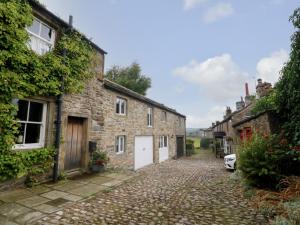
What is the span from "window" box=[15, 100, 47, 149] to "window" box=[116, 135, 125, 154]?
18.0 feet

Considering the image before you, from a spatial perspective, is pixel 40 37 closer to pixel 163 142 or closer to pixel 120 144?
pixel 120 144

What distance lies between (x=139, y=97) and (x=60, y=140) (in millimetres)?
7865

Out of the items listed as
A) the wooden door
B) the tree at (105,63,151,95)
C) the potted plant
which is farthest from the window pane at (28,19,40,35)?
the tree at (105,63,151,95)

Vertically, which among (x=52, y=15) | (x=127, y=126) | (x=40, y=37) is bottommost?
(x=127, y=126)

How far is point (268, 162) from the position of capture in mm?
5973

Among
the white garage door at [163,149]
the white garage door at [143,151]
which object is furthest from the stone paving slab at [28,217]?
the white garage door at [163,149]

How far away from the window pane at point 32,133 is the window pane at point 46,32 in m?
3.41

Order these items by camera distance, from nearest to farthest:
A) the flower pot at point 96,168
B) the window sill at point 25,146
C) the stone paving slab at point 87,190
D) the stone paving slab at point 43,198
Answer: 1. the stone paving slab at point 43,198
2. the stone paving slab at point 87,190
3. the window sill at point 25,146
4. the flower pot at point 96,168

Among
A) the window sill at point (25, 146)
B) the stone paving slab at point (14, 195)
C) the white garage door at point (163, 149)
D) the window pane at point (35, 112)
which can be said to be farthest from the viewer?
the white garage door at point (163, 149)

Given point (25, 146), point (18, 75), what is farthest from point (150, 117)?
point (18, 75)

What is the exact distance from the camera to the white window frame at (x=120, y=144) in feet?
37.8

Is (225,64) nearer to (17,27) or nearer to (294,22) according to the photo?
(294,22)

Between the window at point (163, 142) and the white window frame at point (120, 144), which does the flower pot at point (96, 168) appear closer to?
the white window frame at point (120, 144)

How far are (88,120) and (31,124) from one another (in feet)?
8.31
